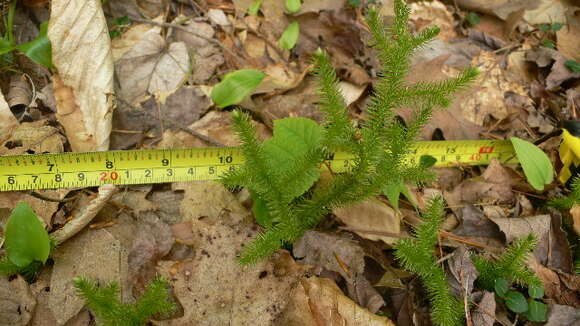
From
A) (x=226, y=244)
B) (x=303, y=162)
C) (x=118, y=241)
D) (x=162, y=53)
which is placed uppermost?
(x=303, y=162)

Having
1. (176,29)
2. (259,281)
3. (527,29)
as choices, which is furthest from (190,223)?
(527,29)

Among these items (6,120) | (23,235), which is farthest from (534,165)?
(6,120)

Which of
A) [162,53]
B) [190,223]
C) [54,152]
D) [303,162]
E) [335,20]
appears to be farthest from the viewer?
[335,20]

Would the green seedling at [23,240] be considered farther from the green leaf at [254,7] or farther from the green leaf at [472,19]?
the green leaf at [472,19]

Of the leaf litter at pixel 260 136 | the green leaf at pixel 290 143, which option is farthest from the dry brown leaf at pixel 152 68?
the green leaf at pixel 290 143

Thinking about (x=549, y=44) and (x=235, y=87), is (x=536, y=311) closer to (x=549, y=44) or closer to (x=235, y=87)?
(x=235, y=87)

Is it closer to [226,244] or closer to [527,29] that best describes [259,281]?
[226,244]

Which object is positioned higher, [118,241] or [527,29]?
[527,29]
